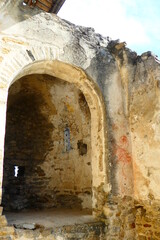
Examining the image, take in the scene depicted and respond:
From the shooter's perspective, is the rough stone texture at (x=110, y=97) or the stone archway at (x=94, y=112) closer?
the rough stone texture at (x=110, y=97)

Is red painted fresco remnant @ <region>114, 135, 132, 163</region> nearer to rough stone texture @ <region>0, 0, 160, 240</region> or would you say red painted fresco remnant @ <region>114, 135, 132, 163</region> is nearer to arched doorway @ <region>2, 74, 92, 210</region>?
rough stone texture @ <region>0, 0, 160, 240</region>

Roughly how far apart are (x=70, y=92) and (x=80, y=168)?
1.90 m

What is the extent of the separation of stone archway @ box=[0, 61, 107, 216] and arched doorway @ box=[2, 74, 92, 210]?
1.39 meters

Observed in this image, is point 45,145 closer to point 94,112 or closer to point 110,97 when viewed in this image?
point 94,112

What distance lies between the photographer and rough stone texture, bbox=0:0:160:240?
13.0 feet

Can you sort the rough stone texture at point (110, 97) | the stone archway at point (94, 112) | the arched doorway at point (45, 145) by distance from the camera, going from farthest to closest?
the arched doorway at point (45, 145)
the stone archway at point (94, 112)
the rough stone texture at point (110, 97)

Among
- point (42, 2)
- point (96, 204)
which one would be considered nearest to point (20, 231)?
point (96, 204)

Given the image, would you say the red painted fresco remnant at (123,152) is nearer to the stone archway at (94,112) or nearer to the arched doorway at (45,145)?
the stone archway at (94,112)

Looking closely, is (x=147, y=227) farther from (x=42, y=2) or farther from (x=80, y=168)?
(x=42, y=2)

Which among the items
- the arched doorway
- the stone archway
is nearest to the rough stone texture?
the stone archway

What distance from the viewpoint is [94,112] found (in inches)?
187

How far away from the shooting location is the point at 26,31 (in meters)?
3.97

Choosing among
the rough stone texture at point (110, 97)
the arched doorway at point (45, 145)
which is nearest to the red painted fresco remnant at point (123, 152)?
the rough stone texture at point (110, 97)

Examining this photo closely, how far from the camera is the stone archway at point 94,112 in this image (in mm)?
4323
